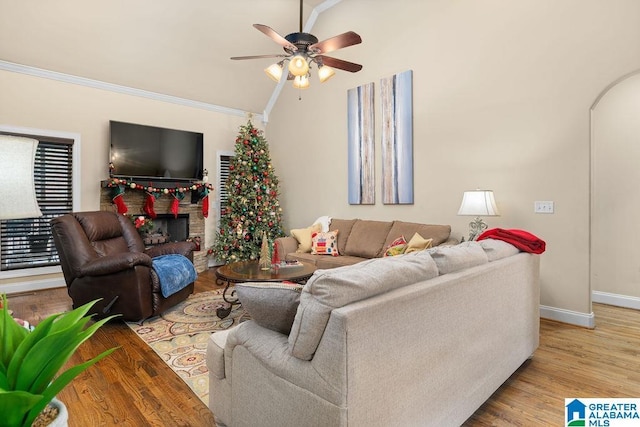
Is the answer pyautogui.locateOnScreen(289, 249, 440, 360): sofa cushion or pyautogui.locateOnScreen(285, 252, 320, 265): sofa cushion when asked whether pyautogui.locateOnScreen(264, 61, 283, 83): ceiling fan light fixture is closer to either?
pyautogui.locateOnScreen(285, 252, 320, 265): sofa cushion

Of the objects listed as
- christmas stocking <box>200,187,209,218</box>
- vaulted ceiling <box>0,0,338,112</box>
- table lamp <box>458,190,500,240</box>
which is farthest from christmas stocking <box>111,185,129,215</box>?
table lamp <box>458,190,500,240</box>

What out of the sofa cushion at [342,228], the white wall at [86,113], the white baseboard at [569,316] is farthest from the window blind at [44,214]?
the white baseboard at [569,316]

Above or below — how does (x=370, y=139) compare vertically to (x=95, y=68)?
below

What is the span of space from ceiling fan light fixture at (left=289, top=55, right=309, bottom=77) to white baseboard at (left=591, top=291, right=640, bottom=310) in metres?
4.01

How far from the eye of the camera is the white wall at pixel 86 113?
4.53 m

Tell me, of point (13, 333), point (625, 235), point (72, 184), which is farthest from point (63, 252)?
point (625, 235)

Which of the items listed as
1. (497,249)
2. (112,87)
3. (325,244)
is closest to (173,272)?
(325,244)

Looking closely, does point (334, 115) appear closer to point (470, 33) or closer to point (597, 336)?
point (470, 33)

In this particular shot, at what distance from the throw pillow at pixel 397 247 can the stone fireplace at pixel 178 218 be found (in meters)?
3.37

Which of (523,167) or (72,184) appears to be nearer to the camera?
(523,167)

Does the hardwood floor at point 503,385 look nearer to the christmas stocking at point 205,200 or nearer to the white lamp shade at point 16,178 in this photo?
the white lamp shade at point 16,178

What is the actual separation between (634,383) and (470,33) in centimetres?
362

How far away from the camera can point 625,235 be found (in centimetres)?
401

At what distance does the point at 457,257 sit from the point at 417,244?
6.87 feet
